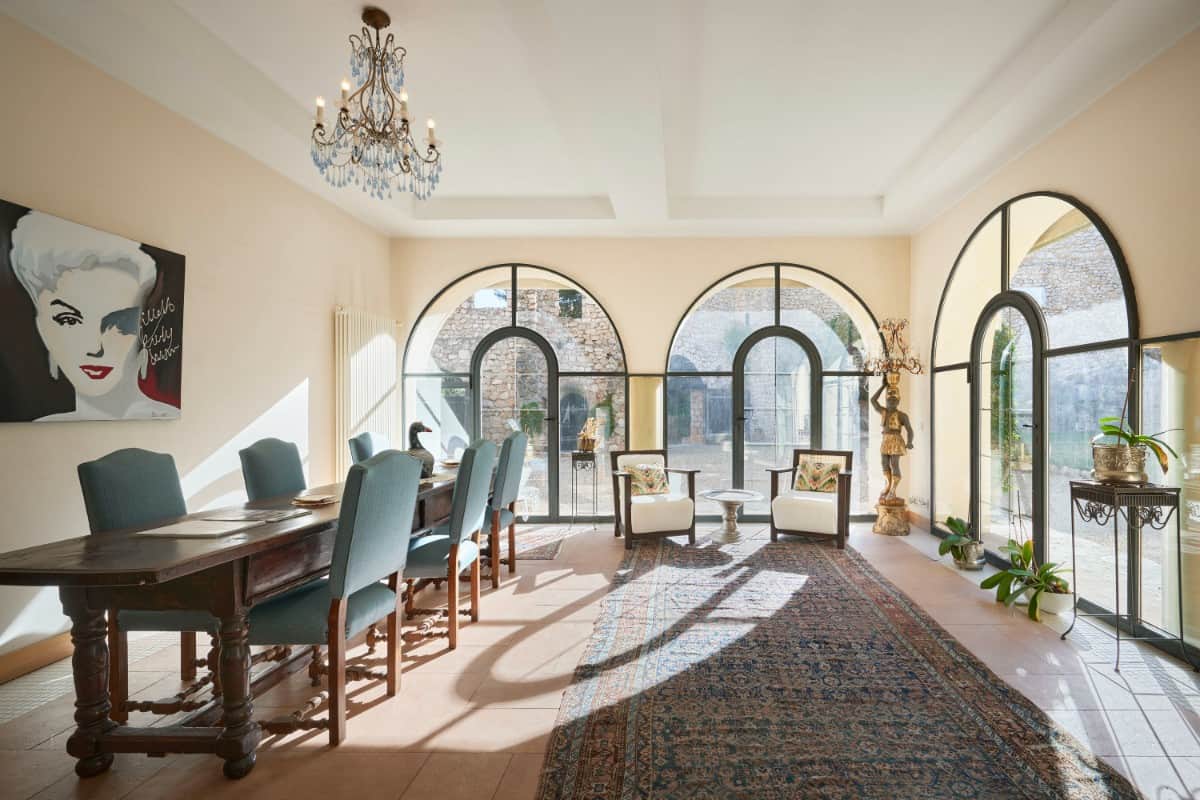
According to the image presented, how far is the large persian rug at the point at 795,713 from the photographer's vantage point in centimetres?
212

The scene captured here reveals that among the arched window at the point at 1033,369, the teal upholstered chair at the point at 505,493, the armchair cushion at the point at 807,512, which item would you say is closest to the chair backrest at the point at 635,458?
the armchair cushion at the point at 807,512

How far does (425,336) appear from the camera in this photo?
21.9 feet

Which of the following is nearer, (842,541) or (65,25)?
(65,25)

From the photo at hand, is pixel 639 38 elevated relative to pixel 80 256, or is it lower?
elevated

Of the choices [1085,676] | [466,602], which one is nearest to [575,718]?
[466,602]

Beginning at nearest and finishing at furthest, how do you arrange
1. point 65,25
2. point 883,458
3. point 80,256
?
point 65,25
point 80,256
point 883,458

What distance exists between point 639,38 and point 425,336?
4.36 metres

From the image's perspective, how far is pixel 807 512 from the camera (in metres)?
5.41

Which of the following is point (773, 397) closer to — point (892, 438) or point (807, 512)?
point (892, 438)

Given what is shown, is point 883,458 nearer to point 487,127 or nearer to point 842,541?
point 842,541

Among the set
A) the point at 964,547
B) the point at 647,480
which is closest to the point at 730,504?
the point at 647,480

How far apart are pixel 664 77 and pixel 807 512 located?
3.59 m

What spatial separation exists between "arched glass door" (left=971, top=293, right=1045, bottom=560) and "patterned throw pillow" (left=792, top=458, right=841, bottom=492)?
108 cm

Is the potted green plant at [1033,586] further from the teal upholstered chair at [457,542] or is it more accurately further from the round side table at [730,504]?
the teal upholstered chair at [457,542]
